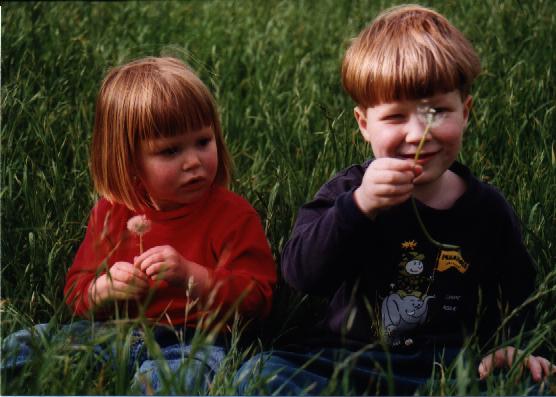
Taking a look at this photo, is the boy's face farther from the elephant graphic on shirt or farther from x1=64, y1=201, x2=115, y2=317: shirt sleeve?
x1=64, y1=201, x2=115, y2=317: shirt sleeve

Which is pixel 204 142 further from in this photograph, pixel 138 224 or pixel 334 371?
pixel 334 371

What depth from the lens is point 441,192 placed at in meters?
2.48

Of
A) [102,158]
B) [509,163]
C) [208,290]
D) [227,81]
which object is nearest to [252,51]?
[227,81]

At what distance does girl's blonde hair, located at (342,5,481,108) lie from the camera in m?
2.29

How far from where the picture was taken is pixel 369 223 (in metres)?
2.23

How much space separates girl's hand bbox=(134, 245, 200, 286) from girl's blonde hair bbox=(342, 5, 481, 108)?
0.63 m

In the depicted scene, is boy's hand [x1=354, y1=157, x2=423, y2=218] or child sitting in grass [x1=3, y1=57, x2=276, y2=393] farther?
child sitting in grass [x1=3, y1=57, x2=276, y2=393]

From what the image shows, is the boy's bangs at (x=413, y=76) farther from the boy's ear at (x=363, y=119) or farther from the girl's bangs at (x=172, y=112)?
the girl's bangs at (x=172, y=112)

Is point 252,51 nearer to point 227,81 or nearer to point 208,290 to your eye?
point 227,81

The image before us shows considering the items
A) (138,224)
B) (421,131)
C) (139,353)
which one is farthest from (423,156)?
(139,353)

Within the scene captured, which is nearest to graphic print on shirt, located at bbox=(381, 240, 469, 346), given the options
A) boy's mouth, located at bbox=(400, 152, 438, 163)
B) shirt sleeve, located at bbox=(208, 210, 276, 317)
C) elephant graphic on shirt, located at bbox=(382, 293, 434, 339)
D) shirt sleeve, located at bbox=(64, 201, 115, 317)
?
elephant graphic on shirt, located at bbox=(382, 293, 434, 339)

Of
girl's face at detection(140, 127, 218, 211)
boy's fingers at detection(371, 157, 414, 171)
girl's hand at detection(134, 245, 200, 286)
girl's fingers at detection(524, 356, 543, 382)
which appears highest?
boy's fingers at detection(371, 157, 414, 171)

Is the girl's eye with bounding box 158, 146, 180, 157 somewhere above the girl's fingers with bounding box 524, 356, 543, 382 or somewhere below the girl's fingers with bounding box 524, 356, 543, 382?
above

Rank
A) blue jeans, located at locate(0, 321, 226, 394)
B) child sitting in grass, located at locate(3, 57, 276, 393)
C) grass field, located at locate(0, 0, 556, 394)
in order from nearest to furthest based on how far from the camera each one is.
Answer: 1. blue jeans, located at locate(0, 321, 226, 394)
2. child sitting in grass, located at locate(3, 57, 276, 393)
3. grass field, located at locate(0, 0, 556, 394)
